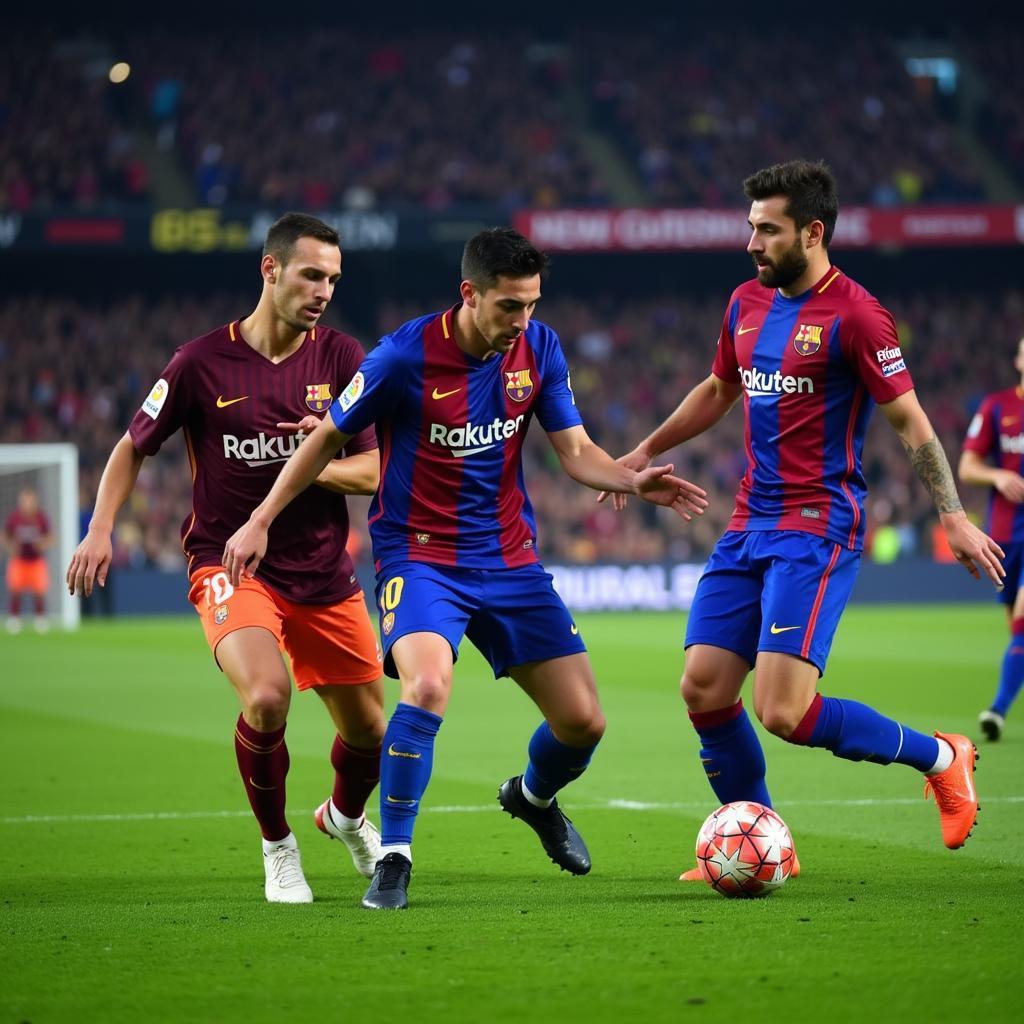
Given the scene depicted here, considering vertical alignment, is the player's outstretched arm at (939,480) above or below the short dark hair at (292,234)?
below

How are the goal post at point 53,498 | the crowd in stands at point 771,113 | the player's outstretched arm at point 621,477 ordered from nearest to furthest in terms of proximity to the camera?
the player's outstretched arm at point 621,477 → the goal post at point 53,498 → the crowd in stands at point 771,113

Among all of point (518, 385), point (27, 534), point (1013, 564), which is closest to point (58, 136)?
point (27, 534)

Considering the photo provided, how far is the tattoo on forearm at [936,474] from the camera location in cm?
609

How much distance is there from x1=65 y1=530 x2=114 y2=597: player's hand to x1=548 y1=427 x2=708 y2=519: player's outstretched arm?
1.65 metres

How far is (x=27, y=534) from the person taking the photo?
24578mm

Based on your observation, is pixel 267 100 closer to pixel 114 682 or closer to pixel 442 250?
pixel 442 250

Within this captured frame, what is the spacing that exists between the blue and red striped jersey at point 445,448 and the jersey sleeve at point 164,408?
0.72 m

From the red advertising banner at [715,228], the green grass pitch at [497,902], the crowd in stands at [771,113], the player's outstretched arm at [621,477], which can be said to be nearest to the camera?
the green grass pitch at [497,902]

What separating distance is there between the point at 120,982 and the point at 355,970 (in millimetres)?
608

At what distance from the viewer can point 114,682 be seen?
16312 mm

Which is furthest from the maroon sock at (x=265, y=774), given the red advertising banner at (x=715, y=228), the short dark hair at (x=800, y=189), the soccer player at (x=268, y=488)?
the red advertising banner at (x=715, y=228)

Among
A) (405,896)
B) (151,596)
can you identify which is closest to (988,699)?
(405,896)

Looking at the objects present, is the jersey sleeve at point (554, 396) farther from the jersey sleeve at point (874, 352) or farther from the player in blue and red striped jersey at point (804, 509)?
the jersey sleeve at point (874, 352)

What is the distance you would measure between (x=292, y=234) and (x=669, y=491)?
5.39ft
